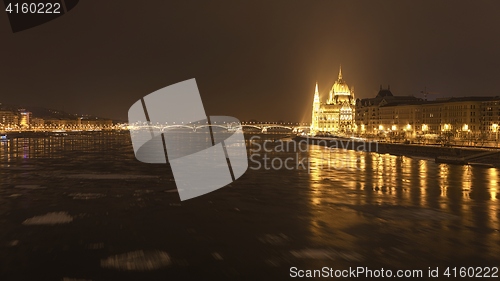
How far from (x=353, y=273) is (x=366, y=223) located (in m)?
5.45

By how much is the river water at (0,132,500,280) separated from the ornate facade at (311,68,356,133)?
141938 millimetres

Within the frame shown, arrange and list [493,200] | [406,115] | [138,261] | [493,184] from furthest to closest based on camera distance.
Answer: [406,115], [493,184], [493,200], [138,261]

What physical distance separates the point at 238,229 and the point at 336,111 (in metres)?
164

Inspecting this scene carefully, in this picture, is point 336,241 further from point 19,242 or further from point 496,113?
point 496,113

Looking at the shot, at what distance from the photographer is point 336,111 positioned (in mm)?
176000

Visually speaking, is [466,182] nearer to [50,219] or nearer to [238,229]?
[238,229]

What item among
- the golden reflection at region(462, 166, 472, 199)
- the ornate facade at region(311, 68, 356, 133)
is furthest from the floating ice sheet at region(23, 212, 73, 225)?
the ornate facade at region(311, 68, 356, 133)

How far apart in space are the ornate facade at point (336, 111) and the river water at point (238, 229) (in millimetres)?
141938

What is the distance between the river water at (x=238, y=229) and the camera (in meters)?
11.0

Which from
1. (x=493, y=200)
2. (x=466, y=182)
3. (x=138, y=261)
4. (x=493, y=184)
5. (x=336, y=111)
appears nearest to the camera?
(x=138, y=261)

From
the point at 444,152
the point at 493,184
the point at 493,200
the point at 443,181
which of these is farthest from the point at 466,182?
the point at 444,152

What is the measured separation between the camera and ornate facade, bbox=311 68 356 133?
17012 cm

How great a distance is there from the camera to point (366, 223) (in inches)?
622

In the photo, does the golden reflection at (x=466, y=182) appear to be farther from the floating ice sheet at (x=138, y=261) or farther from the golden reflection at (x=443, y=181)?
the floating ice sheet at (x=138, y=261)
